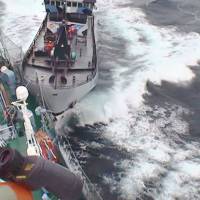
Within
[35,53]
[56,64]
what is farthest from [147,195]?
[35,53]

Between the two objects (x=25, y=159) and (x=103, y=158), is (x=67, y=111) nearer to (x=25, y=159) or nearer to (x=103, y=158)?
(x=103, y=158)

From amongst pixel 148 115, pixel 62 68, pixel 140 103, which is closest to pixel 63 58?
pixel 62 68

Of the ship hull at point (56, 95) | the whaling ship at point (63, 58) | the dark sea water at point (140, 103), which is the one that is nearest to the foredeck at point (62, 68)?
the whaling ship at point (63, 58)

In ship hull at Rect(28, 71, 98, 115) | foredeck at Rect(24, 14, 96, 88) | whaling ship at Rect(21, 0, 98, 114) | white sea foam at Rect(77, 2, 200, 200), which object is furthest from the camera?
foredeck at Rect(24, 14, 96, 88)

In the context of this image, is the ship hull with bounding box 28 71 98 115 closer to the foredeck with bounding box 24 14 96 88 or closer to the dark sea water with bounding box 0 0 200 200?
the foredeck with bounding box 24 14 96 88

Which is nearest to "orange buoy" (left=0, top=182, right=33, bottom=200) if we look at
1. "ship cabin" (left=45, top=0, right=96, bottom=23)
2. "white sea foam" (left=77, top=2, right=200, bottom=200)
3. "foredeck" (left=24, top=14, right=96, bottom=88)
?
"white sea foam" (left=77, top=2, right=200, bottom=200)

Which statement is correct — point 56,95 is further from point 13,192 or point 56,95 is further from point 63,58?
point 13,192

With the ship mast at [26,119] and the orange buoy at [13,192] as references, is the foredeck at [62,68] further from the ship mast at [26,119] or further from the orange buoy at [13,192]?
the orange buoy at [13,192]
